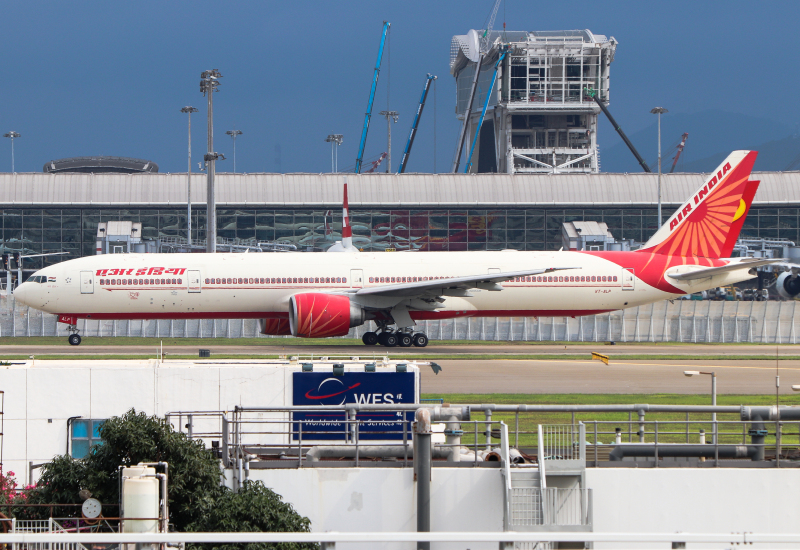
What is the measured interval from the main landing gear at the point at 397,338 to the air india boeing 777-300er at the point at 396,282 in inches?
2.0

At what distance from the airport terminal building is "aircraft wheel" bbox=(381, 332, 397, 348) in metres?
50.4

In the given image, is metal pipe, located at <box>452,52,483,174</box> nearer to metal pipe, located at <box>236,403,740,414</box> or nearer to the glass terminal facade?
the glass terminal facade

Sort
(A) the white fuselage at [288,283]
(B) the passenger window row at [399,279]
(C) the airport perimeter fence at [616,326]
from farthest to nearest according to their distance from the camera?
1. (C) the airport perimeter fence at [616,326]
2. (B) the passenger window row at [399,279]
3. (A) the white fuselage at [288,283]

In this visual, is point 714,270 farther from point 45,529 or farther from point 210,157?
point 45,529

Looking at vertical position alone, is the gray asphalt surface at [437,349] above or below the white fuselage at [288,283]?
below

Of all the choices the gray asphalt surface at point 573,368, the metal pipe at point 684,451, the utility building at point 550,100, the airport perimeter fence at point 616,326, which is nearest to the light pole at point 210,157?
the airport perimeter fence at point 616,326

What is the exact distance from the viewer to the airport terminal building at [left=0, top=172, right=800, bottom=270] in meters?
93.5

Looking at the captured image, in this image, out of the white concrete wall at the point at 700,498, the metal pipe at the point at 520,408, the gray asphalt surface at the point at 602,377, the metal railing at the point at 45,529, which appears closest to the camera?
the metal railing at the point at 45,529

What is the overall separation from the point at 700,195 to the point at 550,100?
290 feet

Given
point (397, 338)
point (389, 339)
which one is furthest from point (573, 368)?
point (389, 339)

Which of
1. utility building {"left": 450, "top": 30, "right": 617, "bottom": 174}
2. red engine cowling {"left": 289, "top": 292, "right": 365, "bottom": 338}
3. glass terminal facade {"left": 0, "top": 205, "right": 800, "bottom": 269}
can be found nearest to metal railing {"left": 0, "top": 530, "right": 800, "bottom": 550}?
red engine cowling {"left": 289, "top": 292, "right": 365, "bottom": 338}

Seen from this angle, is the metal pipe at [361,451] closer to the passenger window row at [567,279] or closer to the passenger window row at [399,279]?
the passenger window row at [399,279]

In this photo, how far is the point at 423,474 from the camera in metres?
15.0

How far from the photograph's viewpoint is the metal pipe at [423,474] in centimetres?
1481
